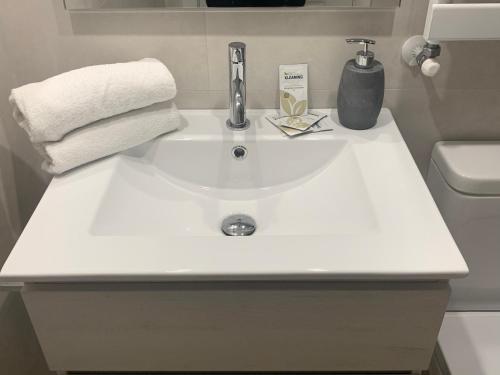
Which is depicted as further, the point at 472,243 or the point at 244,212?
the point at 472,243

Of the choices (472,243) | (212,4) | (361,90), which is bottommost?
(472,243)

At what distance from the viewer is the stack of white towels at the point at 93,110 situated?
2.79ft

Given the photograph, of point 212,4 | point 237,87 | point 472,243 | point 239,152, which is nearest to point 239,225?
point 239,152

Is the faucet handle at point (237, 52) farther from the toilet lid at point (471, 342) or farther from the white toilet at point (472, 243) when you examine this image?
the toilet lid at point (471, 342)

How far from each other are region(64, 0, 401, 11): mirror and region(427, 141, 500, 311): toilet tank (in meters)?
0.36

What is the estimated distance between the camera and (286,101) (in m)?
1.05

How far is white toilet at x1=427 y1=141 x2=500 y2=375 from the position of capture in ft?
3.42

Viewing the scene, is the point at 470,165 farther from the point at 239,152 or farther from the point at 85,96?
the point at 85,96

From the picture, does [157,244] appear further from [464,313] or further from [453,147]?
[464,313]

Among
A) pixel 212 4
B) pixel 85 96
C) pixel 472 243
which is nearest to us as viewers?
pixel 85 96

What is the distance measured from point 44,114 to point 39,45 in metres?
0.27

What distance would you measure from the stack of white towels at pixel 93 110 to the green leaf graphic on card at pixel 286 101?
236 mm

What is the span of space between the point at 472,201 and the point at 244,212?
0.49 m

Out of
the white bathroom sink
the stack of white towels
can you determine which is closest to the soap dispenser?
the white bathroom sink
